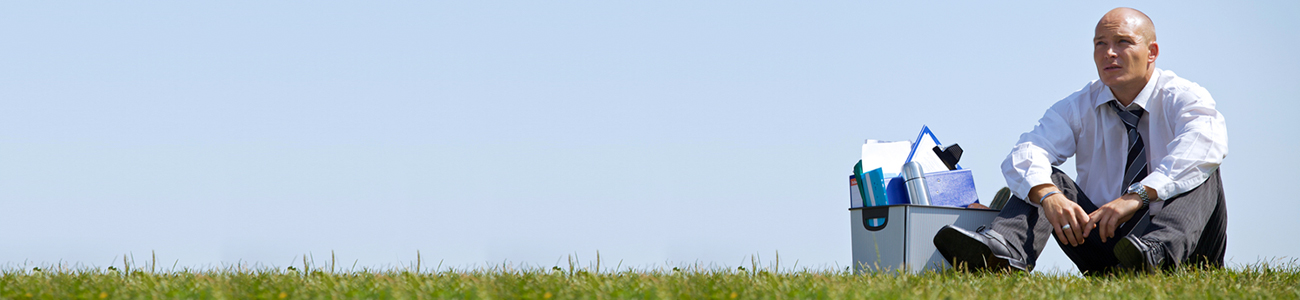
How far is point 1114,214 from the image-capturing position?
3.23m

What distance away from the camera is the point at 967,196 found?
12.2 feet

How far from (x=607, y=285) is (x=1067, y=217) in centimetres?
167

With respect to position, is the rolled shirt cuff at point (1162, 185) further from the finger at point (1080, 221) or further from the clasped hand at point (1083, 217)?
the finger at point (1080, 221)

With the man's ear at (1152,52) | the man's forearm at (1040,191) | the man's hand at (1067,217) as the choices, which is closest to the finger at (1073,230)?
the man's hand at (1067,217)

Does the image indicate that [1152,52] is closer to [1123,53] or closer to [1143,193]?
[1123,53]

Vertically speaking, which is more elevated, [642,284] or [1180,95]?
[1180,95]

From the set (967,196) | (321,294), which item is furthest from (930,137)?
(321,294)

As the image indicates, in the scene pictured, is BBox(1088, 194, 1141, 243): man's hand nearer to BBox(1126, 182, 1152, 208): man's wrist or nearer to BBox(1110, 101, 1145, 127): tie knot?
BBox(1126, 182, 1152, 208): man's wrist

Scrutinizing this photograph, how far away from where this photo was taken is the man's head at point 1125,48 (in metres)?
3.47

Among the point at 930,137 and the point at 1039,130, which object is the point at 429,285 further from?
the point at 1039,130

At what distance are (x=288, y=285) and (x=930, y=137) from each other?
8.01 feet

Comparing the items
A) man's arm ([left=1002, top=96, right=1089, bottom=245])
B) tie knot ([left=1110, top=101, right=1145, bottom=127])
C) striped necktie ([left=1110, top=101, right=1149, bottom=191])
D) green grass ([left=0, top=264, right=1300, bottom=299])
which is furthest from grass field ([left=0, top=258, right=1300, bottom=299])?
tie knot ([left=1110, top=101, right=1145, bottom=127])

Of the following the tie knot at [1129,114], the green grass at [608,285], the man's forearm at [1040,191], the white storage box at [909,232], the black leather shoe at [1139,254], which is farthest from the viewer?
the tie knot at [1129,114]

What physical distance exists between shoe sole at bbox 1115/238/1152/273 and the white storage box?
56 cm
